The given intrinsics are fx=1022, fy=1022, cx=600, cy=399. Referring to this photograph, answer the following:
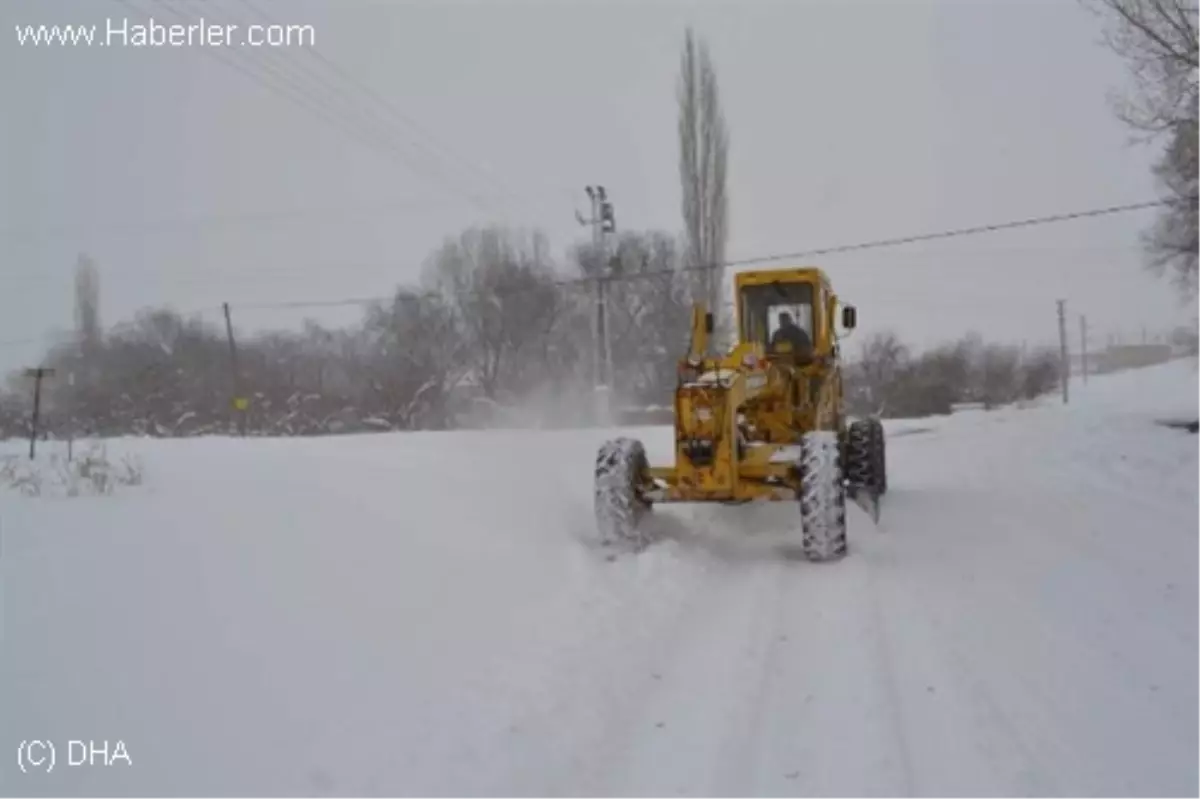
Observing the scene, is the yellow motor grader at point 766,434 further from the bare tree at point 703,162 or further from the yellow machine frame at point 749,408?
the bare tree at point 703,162

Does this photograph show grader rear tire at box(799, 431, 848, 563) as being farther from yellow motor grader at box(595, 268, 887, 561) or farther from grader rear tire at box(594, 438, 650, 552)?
grader rear tire at box(594, 438, 650, 552)

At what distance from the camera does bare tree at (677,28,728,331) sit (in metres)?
33.2

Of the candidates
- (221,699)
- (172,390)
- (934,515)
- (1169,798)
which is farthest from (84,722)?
(172,390)

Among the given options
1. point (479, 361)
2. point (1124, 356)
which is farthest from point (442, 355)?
point (1124, 356)

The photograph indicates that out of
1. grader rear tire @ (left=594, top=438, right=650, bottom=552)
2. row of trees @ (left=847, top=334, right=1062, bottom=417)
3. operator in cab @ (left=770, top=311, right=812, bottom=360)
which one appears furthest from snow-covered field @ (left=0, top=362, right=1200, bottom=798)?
row of trees @ (left=847, top=334, right=1062, bottom=417)

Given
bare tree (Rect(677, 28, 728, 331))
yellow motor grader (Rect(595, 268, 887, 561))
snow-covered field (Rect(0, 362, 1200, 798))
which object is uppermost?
bare tree (Rect(677, 28, 728, 331))

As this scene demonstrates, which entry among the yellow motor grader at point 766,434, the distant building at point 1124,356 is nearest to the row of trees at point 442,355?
the yellow motor grader at point 766,434

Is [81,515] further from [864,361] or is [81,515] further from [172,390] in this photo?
[864,361]

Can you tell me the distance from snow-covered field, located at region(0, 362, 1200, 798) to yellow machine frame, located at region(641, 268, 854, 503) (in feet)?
2.40

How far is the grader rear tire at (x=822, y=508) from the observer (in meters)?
9.13

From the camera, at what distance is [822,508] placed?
9.13 metres

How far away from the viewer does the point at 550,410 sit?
36969mm

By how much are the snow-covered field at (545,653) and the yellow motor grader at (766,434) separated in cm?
58

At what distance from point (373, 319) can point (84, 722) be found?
47.4m
